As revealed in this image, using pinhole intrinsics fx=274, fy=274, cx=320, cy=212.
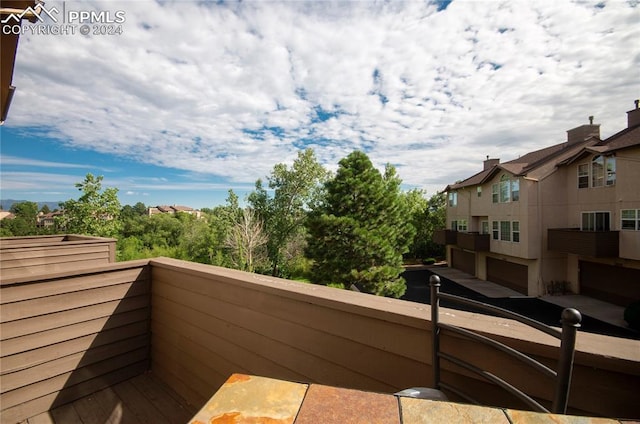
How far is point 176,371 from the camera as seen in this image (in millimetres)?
2188

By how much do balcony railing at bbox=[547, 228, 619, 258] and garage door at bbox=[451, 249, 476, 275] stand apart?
495 centimetres

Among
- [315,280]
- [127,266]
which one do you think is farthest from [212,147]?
[127,266]

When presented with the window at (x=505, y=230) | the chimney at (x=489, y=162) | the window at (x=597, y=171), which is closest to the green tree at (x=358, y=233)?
the window at (x=505, y=230)

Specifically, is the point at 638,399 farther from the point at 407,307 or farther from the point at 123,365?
the point at 123,365

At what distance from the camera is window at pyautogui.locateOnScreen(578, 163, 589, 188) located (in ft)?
34.8

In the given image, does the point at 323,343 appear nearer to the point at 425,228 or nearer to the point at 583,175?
the point at 583,175

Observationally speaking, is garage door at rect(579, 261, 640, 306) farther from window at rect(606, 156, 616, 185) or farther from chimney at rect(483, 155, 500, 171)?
chimney at rect(483, 155, 500, 171)

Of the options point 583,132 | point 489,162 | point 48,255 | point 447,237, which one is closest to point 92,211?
point 48,255

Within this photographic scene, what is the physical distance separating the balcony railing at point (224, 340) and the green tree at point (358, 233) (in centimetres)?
966

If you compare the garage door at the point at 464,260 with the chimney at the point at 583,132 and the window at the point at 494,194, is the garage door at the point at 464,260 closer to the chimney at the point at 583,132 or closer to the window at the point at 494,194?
the window at the point at 494,194

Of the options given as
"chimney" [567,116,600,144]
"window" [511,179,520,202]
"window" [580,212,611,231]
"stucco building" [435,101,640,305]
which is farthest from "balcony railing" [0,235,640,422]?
"chimney" [567,116,600,144]

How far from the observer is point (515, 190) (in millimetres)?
12562

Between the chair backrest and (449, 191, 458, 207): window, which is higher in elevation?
(449, 191, 458, 207): window

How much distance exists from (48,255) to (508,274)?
16599 millimetres
